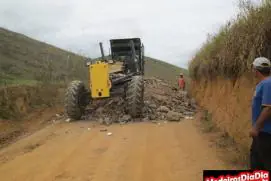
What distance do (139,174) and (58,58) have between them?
4671cm

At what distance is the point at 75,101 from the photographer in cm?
1350

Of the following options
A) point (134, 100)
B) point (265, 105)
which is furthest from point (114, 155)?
point (265, 105)

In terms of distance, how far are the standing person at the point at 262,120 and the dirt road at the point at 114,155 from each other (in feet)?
6.67

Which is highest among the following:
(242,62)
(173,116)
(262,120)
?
(242,62)

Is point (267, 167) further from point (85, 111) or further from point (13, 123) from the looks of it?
point (13, 123)

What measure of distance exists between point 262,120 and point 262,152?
40cm

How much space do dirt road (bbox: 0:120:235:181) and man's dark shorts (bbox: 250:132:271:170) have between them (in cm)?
197

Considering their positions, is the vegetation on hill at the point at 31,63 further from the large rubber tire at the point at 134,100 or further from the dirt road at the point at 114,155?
the dirt road at the point at 114,155

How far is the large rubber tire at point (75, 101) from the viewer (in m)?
13.5

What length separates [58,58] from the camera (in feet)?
172

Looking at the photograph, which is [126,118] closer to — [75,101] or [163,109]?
[163,109]

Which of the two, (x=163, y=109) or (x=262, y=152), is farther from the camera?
(x=163, y=109)

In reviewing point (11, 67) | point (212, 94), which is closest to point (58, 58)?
point (11, 67)

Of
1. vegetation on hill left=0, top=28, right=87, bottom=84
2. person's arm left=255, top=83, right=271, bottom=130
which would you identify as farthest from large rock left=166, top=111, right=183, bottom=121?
vegetation on hill left=0, top=28, right=87, bottom=84
